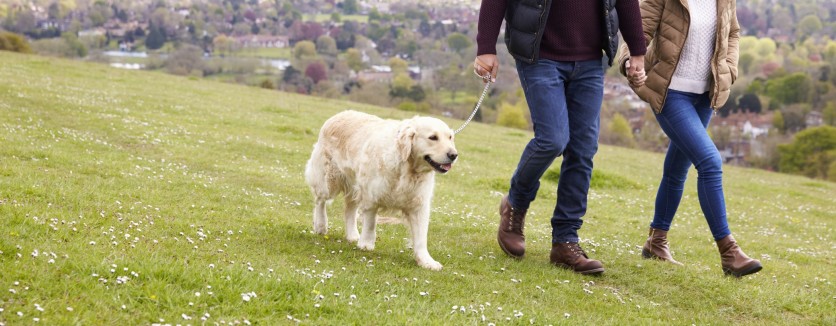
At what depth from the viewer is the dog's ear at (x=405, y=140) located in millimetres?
6344

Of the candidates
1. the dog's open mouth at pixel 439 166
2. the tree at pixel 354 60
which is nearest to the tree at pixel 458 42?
the tree at pixel 354 60

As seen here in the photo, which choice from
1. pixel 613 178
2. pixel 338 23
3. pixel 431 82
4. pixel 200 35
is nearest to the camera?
pixel 613 178

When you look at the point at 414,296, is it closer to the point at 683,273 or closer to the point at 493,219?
the point at 683,273

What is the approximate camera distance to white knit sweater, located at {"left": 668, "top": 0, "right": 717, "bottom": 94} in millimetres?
6906

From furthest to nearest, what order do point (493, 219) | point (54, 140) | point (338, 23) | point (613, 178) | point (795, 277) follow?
point (338, 23), point (613, 178), point (54, 140), point (493, 219), point (795, 277)

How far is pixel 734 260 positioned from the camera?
671 cm

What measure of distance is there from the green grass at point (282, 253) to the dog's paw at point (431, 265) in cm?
9

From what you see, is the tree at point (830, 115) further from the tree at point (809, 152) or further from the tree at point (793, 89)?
the tree at point (809, 152)

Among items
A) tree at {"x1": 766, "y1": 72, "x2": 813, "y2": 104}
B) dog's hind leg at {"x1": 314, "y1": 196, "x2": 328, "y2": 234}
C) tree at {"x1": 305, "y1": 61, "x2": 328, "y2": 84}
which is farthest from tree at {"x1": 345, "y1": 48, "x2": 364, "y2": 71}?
dog's hind leg at {"x1": 314, "y1": 196, "x2": 328, "y2": 234}

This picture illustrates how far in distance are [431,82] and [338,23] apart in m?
54.8

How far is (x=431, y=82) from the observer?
79.2 m

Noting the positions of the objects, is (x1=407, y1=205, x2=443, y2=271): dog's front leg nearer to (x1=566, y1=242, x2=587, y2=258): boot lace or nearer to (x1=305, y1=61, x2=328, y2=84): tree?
(x1=566, y1=242, x2=587, y2=258): boot lace

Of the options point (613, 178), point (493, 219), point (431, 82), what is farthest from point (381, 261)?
point (431, 82)

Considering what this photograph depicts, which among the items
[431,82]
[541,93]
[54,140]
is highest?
[541,93]
